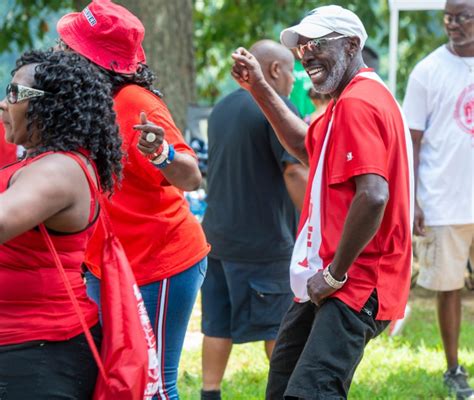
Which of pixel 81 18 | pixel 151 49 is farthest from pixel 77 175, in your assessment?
pixel 151 49

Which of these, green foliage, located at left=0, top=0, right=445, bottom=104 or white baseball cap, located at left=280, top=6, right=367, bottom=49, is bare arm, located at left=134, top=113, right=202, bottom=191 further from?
green foliage, located at left=0, top=0, right=445, bottom=104

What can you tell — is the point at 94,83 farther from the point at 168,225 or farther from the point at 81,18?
the point at 168,225

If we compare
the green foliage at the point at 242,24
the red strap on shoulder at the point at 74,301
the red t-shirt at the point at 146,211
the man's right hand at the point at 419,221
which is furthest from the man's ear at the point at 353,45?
the green foliage at the point at 242,24

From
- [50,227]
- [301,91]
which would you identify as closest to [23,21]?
[301,91]

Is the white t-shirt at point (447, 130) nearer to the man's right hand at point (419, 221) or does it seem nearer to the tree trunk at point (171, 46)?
the man's right hand at point (419, 221)

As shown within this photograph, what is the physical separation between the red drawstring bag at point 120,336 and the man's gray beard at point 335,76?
1.15m

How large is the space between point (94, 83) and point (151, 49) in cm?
617

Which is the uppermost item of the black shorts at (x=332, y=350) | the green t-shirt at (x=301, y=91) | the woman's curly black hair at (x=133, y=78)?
the woman's curly black hair at (x=133, y=78)

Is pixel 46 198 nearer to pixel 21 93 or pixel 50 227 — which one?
pixel 50 227

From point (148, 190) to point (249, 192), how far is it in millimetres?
1436

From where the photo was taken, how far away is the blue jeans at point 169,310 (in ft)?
12.5

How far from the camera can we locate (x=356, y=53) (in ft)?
12.3

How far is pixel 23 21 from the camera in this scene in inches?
472

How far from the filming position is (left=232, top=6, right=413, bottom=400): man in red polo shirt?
3.40 m
